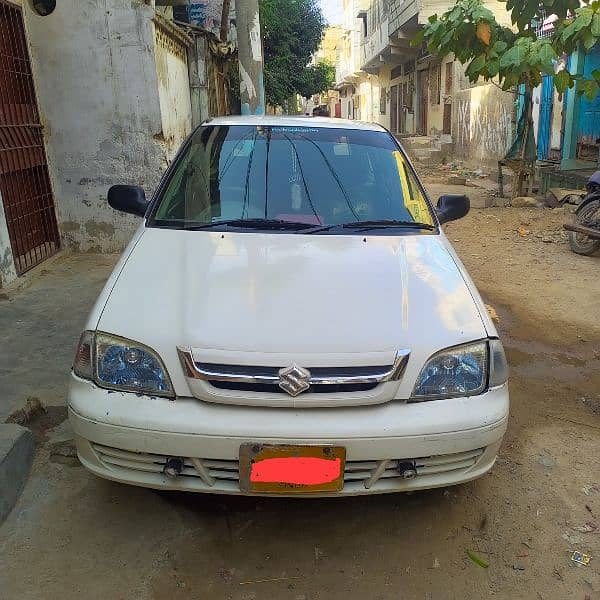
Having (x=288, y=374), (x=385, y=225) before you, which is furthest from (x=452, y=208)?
(x=288, y=374)

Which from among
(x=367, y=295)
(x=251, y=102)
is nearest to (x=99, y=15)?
(x=251, y=102)

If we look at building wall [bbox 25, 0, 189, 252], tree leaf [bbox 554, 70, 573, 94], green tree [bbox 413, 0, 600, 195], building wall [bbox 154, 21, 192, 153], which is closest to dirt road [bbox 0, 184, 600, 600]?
building wall [bbox 25, 0, 189, 252]

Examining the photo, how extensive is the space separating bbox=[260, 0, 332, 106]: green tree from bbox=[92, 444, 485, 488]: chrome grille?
52.8ft

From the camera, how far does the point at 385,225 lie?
114 inches

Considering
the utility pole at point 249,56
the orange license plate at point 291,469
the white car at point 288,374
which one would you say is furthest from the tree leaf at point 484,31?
the orange license plate at point 291,469

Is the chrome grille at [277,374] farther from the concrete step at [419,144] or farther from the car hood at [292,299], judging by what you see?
the concrete step at [419,144]

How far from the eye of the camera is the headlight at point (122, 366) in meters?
2.09

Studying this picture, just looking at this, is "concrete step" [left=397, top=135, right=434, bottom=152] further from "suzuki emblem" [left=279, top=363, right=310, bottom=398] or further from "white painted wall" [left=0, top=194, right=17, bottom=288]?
"suzuki emblem" [left=279, top=363, right=310, bottom=398]

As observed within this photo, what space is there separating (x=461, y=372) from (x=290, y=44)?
1764cm

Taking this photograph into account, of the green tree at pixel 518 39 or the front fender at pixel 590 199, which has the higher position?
the green tree at pixel 518 39

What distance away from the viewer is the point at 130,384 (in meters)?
2.12

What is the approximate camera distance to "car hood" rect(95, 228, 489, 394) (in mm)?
2057

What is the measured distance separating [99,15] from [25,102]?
3.89 ft

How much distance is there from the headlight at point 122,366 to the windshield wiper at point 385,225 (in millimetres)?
1218
